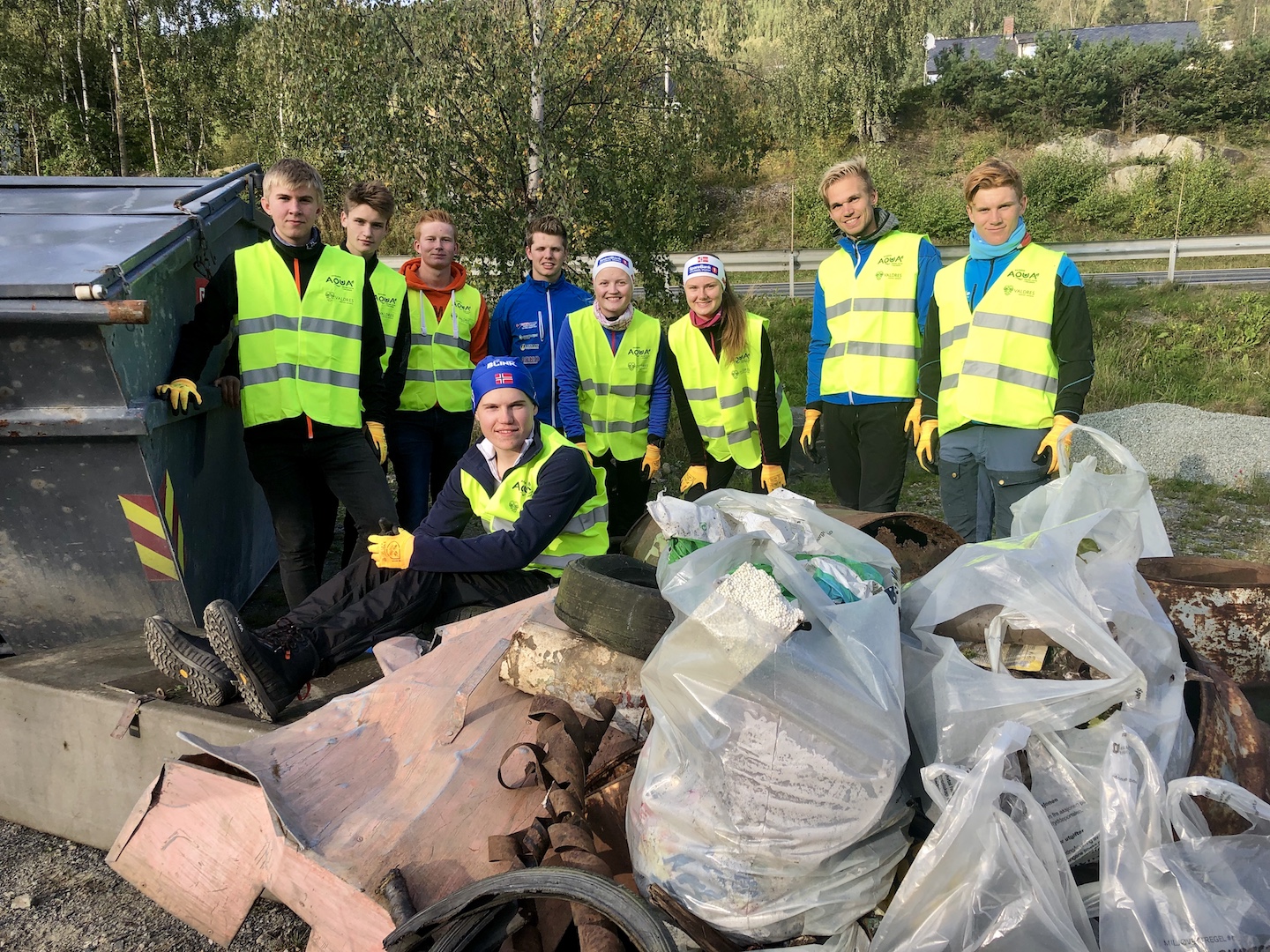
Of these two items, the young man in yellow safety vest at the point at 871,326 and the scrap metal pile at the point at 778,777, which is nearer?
the scrap metal pile at the point at 778,777

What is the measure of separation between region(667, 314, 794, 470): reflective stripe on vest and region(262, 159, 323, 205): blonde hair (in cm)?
162

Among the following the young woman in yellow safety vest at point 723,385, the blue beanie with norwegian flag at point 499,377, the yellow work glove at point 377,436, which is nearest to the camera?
the blue beanie with norwegian flag at point 499,377

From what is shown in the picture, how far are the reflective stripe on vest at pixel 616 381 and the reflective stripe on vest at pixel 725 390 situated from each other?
6.4 inches

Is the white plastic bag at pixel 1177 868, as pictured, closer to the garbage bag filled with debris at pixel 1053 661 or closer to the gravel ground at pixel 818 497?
the garbage bag filled with debris at pixel 1053 661

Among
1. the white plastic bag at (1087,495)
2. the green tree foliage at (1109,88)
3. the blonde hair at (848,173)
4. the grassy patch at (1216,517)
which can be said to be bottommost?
the grassy patch at (1216,517)

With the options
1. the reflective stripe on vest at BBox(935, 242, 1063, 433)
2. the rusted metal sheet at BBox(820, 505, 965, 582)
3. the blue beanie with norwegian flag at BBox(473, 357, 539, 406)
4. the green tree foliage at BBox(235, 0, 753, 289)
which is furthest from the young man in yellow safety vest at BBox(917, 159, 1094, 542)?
the green tree foliage at BBox(235, 0, 753, 289)

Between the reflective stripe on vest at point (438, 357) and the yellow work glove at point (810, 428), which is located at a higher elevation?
the reflective stripe on vest at point (438, 357)

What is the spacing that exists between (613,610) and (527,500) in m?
0.95

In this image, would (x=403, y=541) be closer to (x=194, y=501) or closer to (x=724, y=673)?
(x=194, y=501)

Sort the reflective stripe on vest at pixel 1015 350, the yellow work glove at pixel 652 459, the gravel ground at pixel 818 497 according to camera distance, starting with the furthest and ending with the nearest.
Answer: the yellow work glove at pixel 652 459
the reflective stripe on vest at pixel 1015 350
the gravel ground at pixel 818 497

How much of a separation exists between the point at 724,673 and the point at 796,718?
0.15m

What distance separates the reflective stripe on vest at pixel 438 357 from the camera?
4.31m

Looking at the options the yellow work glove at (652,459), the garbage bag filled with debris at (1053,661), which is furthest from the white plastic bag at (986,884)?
the yellow work glove at (652,459)

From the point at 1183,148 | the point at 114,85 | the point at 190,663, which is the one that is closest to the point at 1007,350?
the point at 190,663
